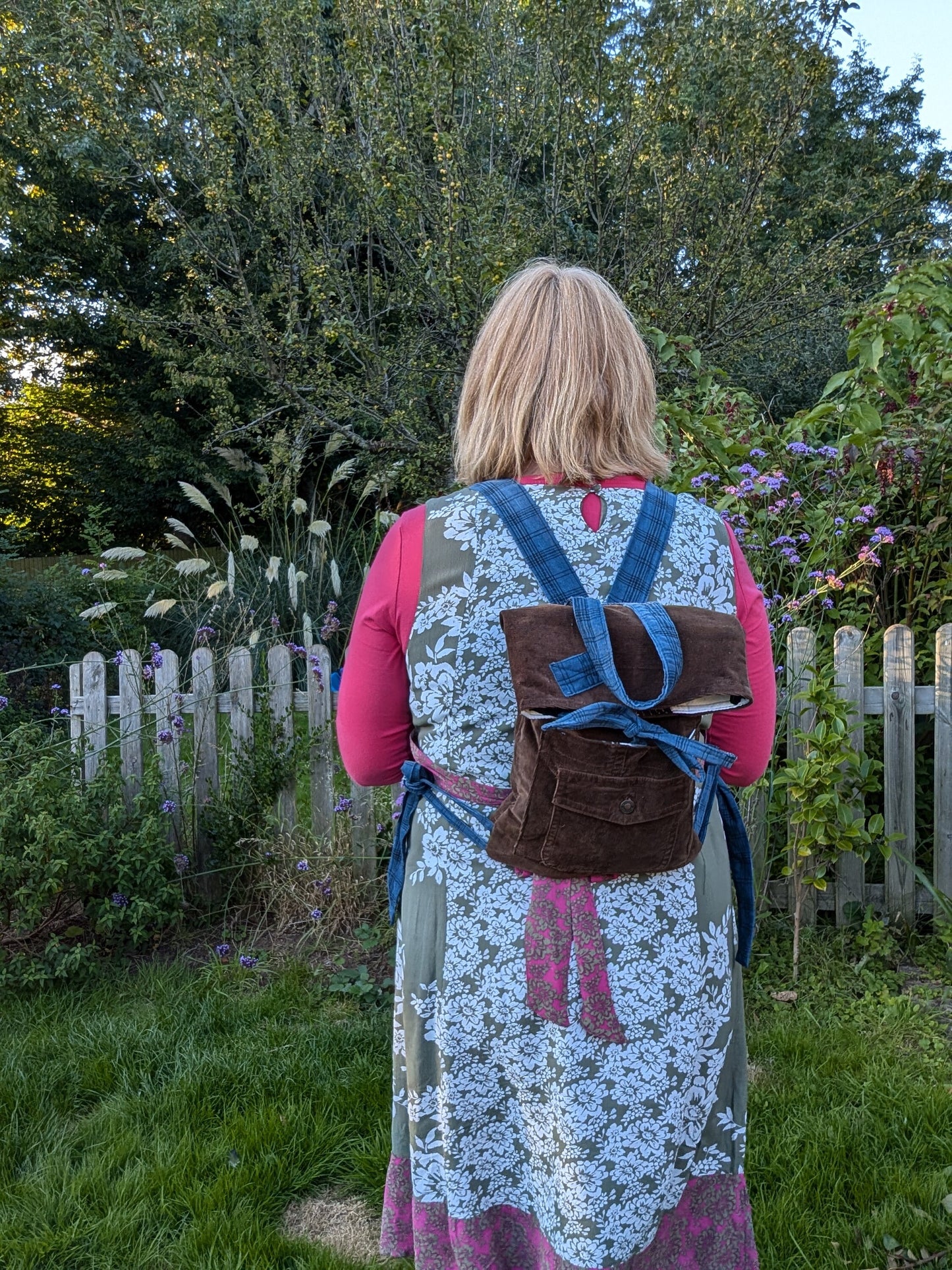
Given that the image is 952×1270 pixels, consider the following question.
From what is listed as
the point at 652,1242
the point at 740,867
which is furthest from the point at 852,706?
the point at 652,1242

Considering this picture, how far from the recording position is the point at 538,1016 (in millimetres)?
1282

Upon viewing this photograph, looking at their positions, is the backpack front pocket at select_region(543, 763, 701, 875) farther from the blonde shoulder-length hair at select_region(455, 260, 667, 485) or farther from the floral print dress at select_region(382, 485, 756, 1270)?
the blonde shoulder-length hair at select_region(455, 260, 667, 485)

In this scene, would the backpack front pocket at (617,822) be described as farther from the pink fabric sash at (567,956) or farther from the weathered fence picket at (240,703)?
the weathered fence picket at (240,703)

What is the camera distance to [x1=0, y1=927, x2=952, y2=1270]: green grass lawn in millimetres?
1980

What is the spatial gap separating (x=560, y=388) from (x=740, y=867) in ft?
2.81

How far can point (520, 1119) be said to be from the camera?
4.47ft

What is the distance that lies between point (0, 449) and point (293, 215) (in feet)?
31.1

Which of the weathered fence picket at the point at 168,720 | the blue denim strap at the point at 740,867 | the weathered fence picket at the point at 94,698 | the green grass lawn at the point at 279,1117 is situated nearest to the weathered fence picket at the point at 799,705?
the green grass lawn at the point at 279,1117

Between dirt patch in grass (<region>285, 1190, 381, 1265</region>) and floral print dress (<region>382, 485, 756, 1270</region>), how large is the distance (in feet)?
2.28

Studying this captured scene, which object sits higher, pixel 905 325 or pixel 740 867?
pixel 905 325

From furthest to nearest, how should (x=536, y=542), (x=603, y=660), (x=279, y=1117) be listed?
1. (x=279, y=1117)
2. (x=536, y=542)
3. (x=603, y=660)

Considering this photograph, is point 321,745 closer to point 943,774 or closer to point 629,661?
point 943,774

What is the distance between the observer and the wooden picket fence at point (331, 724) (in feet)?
10.5

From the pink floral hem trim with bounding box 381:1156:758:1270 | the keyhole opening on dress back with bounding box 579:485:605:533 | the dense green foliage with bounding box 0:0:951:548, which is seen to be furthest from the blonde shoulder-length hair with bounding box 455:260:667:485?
the dense green foliage with bounding box 0:0:951:548
